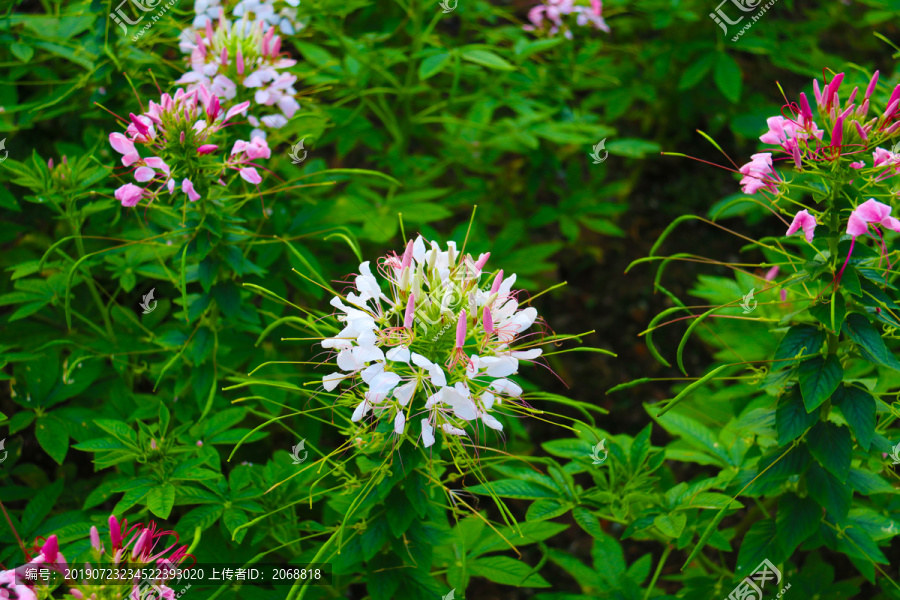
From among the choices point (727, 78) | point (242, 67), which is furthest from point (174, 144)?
point (727, 78)

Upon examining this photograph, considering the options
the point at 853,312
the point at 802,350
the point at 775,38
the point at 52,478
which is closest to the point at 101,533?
the point at 52,478

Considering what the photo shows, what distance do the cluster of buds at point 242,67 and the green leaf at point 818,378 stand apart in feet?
4.68

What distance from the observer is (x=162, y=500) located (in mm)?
1468

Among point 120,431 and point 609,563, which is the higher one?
point 120,431

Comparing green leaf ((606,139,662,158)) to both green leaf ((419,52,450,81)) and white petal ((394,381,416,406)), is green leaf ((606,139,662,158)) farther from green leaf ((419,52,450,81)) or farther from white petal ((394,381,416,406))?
white petal ((394,381,416,406))

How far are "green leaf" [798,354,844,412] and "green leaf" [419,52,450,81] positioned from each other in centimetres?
138

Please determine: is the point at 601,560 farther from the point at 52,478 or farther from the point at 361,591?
the point at 52,478

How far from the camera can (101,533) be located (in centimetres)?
158

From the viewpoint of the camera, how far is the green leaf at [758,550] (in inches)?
60.1

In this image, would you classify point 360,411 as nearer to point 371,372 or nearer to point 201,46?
point 371,372

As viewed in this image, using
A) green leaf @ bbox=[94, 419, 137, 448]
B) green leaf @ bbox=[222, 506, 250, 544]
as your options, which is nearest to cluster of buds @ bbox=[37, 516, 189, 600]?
green leaf @ bbox=[222, 506, 250, 544]

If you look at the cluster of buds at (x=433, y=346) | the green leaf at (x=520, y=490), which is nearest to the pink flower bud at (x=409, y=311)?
the cluster of buds at (x=433, y=346)

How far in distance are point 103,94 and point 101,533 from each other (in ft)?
4.31

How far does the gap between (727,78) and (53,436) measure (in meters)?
2.73
